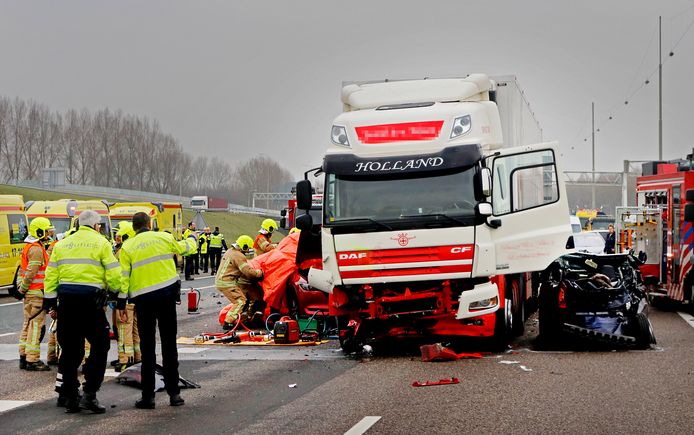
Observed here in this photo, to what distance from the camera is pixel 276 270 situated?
18156 millimetres

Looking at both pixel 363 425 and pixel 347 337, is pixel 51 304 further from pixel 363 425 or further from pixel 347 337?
pixel 347 337

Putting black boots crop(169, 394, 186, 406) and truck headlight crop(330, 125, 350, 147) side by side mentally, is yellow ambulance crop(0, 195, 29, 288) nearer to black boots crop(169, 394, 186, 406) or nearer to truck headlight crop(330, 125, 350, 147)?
truck headlight crop(330, 125, 350, 147)

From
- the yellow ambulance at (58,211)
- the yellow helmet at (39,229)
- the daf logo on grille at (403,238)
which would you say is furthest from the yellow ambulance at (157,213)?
the daf logo on grille at (403,238)

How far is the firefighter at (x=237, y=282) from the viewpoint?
18000 millimetres

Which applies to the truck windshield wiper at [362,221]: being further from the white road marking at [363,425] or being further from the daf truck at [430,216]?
the white road marking at [363,425]

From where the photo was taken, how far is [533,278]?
765 inches

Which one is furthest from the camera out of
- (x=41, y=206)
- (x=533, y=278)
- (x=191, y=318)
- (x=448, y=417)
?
(x=41, y=206)

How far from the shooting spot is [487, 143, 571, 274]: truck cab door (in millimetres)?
13859

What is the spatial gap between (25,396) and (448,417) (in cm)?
492

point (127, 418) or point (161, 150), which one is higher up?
point (161, 150)

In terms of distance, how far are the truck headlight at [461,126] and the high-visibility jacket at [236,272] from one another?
5572mm

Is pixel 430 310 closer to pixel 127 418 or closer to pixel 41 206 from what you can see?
pixel 127 418

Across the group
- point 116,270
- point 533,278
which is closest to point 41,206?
point 533,278

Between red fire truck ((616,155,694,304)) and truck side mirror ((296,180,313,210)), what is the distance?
27.3 feet
